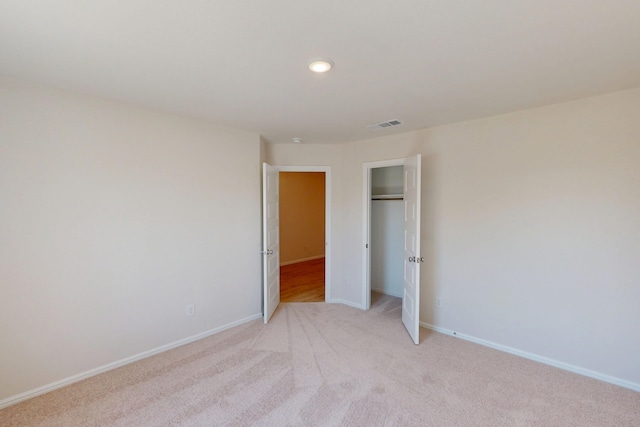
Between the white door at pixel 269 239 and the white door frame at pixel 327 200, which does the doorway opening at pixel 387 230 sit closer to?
the white door frame at pixel 327 200

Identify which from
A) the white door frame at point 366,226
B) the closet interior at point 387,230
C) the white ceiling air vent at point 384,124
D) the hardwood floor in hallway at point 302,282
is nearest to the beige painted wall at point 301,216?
the hardwood floor in hallway at point 302,282

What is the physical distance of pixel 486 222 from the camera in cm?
306

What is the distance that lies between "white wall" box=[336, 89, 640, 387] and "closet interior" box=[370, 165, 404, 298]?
1.25 meters

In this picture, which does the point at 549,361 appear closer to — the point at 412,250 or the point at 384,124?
the point at 412,250

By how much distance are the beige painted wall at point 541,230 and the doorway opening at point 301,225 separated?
3379 millimetres

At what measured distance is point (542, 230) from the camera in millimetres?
2725

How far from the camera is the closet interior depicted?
15.8 ft

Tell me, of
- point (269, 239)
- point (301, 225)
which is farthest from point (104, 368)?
point (301, 225)

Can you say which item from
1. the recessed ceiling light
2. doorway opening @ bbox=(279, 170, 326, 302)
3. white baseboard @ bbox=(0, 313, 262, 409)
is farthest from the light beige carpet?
doorway opening @ bbox=(279, 170, 326, 302)

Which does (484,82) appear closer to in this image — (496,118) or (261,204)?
(496,118)

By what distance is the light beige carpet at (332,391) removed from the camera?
2016 millimetres

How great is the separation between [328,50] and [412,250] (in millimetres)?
2281

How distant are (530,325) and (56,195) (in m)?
4.38

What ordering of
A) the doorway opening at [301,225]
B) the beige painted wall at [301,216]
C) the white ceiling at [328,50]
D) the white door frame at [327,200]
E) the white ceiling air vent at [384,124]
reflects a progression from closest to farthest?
the white ceiling at [328,50] < the white ceiling air vent at [384,124] < the white door frame at [327,200] < the doorway opening at [301,225] < the beige painted wall at [301,216]
